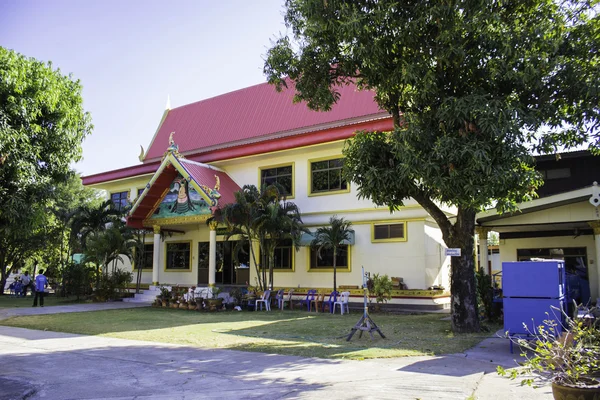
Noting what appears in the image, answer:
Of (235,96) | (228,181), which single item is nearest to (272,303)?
(228,181)

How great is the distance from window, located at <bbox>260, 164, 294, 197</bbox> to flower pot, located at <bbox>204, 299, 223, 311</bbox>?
538 centimetres

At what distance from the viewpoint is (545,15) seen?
10406 mm

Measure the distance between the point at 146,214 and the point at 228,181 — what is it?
13.3 ft

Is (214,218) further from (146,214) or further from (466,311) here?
(466,311)

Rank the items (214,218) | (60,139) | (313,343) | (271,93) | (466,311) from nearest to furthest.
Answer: (313,343) < (466,311) < (60,139) < (214,218) < (271,93)

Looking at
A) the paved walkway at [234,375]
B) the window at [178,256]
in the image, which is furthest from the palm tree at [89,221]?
the paved walkway at [234,375]

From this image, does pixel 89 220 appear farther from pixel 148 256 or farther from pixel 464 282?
pixel 464 282

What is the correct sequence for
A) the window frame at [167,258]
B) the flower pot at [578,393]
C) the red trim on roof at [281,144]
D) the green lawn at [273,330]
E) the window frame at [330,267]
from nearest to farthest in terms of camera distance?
the flower pot at [578,393]
the green lawn at [273,330]
the red trim on roof at [281,144]
the window frame at [330,267]
the window frame at [167,258]

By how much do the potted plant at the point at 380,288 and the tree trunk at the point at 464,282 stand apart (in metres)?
4.80

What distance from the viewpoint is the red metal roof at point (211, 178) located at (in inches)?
775

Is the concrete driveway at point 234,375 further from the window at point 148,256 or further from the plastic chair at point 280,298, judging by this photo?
the window at point 148,256

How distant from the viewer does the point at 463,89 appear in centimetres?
1120

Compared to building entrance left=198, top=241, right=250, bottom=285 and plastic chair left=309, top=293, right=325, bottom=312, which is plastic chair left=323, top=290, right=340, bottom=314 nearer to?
plastic chair left=309, top=293, right=325, bottom=312

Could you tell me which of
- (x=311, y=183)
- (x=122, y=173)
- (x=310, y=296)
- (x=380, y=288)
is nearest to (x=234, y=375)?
(x=380, y=288)
